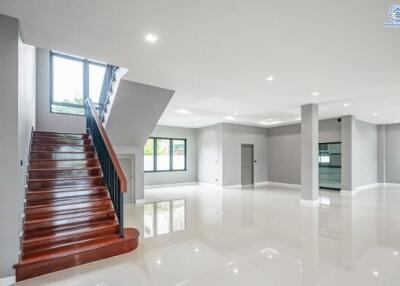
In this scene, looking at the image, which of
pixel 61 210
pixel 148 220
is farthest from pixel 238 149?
pixel 61 210

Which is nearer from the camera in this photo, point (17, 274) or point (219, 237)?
point (17, 274)

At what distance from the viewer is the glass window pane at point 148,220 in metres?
4.21

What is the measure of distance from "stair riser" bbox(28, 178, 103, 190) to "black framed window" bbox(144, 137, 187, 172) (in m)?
5.55

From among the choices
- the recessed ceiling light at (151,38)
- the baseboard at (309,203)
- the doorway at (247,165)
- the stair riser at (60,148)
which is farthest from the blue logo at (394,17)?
the doorway at (247,165)

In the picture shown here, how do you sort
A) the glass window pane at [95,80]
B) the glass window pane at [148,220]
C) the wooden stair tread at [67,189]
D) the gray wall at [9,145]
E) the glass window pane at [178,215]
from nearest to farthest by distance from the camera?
1. the gray wall at [9,145]
2. the wooden stair tread at [67,189]
3. the glass window pane at [148,220]
4. the glass window pane at [178,215]
5. the glass window pane at [95,80]

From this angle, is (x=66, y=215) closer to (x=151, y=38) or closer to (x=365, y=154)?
(x=151, y=38)

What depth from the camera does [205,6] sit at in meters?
2.39

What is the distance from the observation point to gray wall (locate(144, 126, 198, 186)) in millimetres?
10070

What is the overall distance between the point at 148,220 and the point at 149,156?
5268 millimetres

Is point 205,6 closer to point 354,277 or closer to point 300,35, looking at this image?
point 300,35

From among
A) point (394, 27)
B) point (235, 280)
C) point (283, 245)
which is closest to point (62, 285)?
point (235, 280)

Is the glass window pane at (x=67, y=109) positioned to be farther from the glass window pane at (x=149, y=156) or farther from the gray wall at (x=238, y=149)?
Result: the gray wall at (x=238, y=149)

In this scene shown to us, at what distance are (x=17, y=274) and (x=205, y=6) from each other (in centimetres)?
364

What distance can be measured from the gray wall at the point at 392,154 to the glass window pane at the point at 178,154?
943 cm
